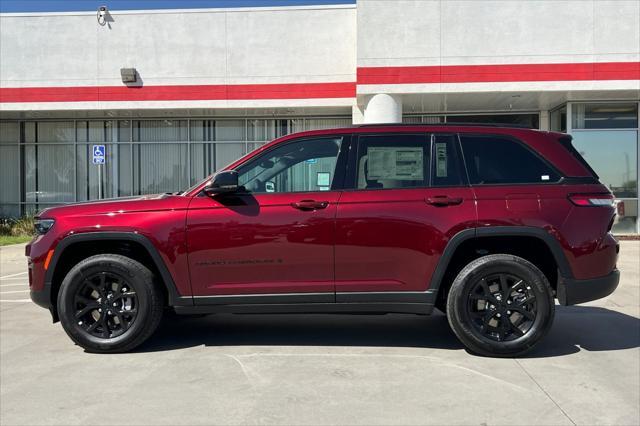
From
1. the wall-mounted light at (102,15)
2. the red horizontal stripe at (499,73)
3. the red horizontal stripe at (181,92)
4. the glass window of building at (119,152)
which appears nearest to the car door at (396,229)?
A: the red horizontal stripe at (499,73)

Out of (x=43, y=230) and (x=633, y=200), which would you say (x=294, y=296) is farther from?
(x=633, y=200)

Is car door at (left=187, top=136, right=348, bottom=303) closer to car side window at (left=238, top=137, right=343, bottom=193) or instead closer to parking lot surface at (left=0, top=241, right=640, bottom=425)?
car side window at (left=238, top=137, right=343, bottom=193)

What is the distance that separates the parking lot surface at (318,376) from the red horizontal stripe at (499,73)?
9.39 m

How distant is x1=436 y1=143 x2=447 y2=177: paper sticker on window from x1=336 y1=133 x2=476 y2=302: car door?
1cm

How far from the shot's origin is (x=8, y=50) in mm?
16906

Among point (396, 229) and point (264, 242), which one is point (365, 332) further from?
point (264, 242)

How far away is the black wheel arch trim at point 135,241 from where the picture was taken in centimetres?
471

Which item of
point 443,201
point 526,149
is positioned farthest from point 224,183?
point 526,149

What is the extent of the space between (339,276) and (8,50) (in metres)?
16.7

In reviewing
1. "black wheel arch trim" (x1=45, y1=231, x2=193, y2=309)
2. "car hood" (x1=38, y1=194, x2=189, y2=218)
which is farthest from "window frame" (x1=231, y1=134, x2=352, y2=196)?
"black wheel arch trim" (x1=45, y1=231, x2=193, y2=309)

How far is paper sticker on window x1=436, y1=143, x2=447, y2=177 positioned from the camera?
15.8 ft

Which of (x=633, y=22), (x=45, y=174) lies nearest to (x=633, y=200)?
(x=633, y=22)

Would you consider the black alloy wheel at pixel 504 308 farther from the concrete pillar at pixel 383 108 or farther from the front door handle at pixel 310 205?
the concrete pillar at pixel 383 108

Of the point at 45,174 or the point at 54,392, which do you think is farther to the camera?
the point at 45,174
